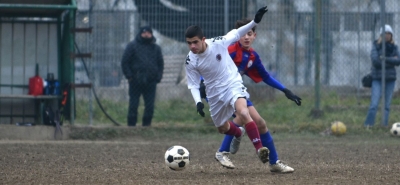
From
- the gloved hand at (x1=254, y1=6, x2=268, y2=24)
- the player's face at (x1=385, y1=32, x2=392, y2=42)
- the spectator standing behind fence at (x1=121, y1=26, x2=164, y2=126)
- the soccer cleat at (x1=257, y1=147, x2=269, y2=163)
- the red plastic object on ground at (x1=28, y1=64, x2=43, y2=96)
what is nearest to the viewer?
the soccer cleat at (x1=257, y1=147, x2=269, y2=163)

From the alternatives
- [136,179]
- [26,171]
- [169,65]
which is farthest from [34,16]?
[136,179]

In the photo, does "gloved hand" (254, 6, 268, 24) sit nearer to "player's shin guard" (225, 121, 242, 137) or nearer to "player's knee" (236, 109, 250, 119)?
"player's knee" (236, 109, 250, 119)

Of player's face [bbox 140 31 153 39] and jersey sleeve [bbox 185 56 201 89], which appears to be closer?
jersey sleeve [bbox 185 56 201 89]

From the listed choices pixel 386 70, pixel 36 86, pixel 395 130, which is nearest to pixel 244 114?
pixel 395 130

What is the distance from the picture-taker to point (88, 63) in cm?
1636

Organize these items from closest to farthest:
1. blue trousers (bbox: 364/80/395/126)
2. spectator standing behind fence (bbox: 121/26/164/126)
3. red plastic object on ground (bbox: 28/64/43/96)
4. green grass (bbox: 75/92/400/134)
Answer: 1. red plastic object on ground (bbox: 28/64/43/96)
2. spectator standing behind fence (bbox: 121/26/164/126)
3. blue trousers (bbox: 364/80/395/126)
4. green grass (bbox: 75/92/400/134)

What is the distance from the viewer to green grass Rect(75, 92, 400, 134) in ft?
54.1

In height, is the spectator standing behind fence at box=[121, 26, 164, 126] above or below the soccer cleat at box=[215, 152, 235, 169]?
above

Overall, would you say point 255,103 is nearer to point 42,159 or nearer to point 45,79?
point 45,79

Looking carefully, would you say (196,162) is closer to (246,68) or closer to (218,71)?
(246,68)

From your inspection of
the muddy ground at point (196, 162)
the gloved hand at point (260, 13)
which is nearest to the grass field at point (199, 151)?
the muddy ground at point (196, 162)

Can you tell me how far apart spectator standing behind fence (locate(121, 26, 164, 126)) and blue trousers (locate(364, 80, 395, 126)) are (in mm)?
4164

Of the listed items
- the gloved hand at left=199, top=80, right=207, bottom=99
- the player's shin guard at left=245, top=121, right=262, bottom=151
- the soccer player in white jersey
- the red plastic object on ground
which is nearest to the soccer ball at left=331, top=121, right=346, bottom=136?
the red plastic object on ground

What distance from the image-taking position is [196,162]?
10.8m
